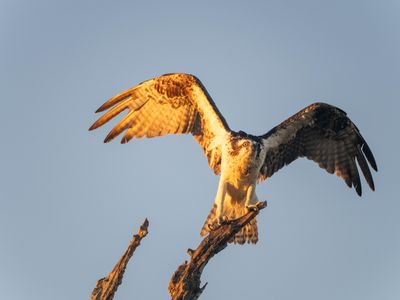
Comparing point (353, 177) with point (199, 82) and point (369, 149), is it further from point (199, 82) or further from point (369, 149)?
point (199, 82)

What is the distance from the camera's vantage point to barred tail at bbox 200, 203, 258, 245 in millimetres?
12337

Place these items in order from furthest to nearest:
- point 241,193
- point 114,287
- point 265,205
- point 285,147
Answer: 1. point 285,147
2. point 241,193
3. point 265,205
4. point 114,287

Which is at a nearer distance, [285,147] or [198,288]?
[198,288]

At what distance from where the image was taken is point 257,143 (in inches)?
499

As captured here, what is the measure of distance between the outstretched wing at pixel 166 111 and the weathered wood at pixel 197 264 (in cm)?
320

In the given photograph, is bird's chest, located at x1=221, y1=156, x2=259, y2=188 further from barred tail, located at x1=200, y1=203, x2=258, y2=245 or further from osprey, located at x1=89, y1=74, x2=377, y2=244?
barred tail, located at x1=200, y1=203, x2=258, y2=245

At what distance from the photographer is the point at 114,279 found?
9.24 metres

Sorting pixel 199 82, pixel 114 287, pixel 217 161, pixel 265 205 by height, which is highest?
pixel 199 82

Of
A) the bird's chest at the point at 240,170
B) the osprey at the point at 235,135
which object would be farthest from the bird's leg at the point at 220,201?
the bird's chest at the point at 240,170

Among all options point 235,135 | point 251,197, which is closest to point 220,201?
point 251,197

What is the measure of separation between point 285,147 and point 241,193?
1.54 metres

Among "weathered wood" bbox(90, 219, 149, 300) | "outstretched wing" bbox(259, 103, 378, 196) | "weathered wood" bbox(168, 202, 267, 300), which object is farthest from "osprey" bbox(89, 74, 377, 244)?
"weathered wood" bbox(90, 219, 149, 300)

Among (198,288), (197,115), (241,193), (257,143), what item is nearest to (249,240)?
(241,193)

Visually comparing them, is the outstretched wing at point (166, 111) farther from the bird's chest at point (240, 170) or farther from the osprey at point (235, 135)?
the bird's chest at point (240, 170)
